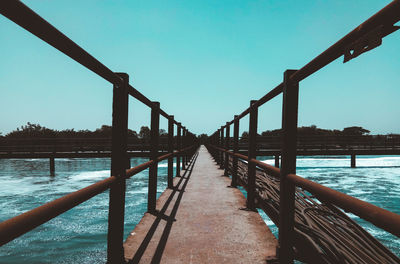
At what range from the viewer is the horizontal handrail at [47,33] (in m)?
0.69

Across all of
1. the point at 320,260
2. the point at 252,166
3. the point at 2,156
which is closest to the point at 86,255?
the point at 252,166

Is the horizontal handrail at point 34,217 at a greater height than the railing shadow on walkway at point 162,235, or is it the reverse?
the horizontal handrail at point 34,217

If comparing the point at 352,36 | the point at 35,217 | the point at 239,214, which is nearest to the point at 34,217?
the point at 35,217

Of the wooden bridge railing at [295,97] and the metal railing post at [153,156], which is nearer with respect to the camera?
the wooden bridge railing at [295,97]

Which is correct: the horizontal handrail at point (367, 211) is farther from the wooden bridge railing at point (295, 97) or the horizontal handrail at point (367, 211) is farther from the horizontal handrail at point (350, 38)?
the horizontal handrail at point (350, 38)

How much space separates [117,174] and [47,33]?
3.03ft

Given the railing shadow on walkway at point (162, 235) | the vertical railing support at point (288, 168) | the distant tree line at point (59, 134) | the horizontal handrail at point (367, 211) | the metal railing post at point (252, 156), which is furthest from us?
the distant tree line at point (59, 134)

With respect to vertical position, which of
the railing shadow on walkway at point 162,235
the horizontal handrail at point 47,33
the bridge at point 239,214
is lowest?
the railing shadow on walkway at point 162,235

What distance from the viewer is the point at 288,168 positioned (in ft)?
4.92

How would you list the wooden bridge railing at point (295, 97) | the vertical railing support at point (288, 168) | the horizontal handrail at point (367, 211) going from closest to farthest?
1. the horizontal handrail at point (367, 211)
2. the wooden bridge railing at point (295, 97)
3. the vertical railing support at point (288, 168)

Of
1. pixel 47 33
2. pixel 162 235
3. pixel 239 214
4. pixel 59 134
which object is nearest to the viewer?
pixel 47 33

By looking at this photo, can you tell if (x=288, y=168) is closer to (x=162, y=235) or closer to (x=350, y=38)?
(x=350, y=38)

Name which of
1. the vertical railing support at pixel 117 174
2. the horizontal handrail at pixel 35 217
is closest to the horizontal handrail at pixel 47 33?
the vertical railing support at pixel 117 174

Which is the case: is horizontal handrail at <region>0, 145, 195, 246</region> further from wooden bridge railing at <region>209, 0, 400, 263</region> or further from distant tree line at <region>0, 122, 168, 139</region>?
distant tree line at <region>0, 122, 168, 139</region>
